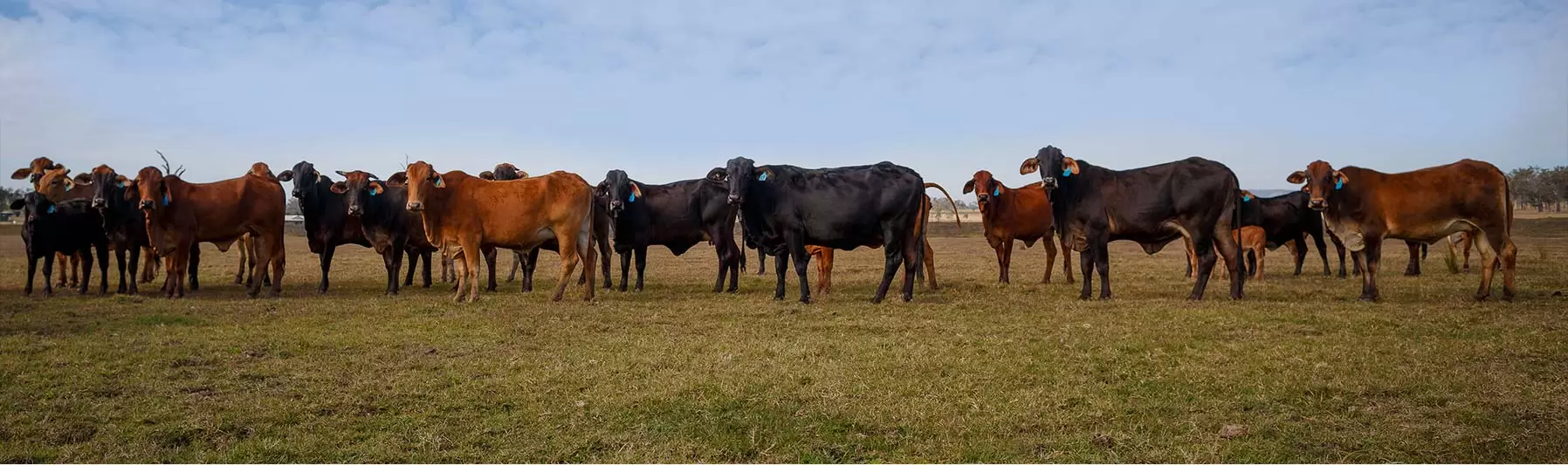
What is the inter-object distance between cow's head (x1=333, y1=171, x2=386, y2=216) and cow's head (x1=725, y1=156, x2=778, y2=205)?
5486mm

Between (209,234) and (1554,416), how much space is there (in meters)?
15.4

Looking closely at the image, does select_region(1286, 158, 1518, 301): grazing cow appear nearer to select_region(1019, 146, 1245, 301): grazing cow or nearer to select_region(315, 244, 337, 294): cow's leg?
select_region(1019, 146, 1245, 301): grazing cow

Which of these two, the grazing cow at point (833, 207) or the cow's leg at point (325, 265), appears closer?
the grazing cow at point (833, 207)

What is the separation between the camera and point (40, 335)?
9.03 meters

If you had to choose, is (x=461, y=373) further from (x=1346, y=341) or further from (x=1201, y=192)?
(x=1201, y=192)

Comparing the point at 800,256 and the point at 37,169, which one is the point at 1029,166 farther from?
the point at 37,169

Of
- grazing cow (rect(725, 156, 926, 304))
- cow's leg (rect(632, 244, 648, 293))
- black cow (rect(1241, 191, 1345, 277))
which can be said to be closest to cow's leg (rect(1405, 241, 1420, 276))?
black cow (rect(1241, 191, 1345, 277))

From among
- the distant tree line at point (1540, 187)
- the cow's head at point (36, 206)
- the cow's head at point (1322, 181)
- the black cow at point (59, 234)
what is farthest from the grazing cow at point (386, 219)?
the distant tree line at point (1540, 187)

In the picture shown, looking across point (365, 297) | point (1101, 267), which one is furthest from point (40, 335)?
point (1101, 267)

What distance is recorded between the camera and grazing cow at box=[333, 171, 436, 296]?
14.2 meters

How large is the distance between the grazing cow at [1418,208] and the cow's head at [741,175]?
269 inches

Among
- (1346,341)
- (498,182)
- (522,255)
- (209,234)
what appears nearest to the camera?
(1346,341)

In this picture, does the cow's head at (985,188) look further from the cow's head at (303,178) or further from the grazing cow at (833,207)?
the cow's head at (303,178)

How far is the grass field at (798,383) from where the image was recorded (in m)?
5.11
